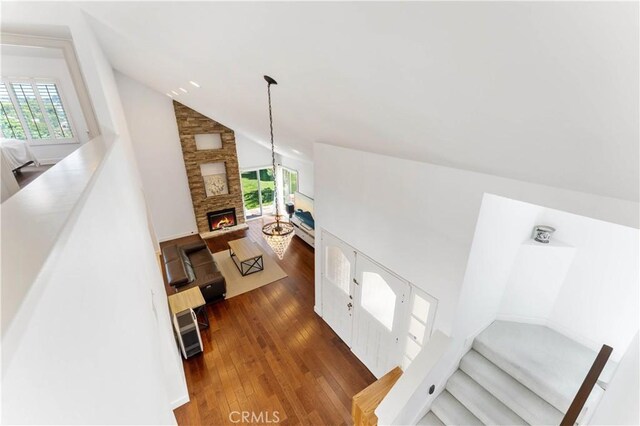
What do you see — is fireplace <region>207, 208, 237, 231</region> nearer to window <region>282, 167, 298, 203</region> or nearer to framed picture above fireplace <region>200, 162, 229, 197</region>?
framed picture above fireplace <region>200, 162, 229, 197</region>

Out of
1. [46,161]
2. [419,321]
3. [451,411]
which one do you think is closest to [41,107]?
[46,161]

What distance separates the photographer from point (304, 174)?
8.22 metres

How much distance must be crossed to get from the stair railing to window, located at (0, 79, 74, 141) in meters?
6.07

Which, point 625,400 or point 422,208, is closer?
→ point 625,400

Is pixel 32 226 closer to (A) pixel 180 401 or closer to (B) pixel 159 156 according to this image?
(A) pixel 180 401

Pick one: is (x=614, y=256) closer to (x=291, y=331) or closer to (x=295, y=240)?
(x=291, y=331)

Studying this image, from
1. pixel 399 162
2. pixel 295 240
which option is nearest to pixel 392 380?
pixel 399 162

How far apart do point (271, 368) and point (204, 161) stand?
20.1 feet

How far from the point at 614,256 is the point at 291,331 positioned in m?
4.57

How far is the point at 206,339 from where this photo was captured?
15.7ft

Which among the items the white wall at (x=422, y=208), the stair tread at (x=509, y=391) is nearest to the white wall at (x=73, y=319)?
the white wall at (x=422, y=208)

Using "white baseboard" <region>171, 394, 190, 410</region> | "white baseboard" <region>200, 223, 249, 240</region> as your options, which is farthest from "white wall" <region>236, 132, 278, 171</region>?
"white baseboard" <region>171, 394, 190, 410</region>

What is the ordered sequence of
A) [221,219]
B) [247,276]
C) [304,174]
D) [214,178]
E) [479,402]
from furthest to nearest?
[221,219] < [214,178] < [304,174] < [247,276] < [479,402]

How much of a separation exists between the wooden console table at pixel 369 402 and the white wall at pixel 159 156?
23.3 feet
